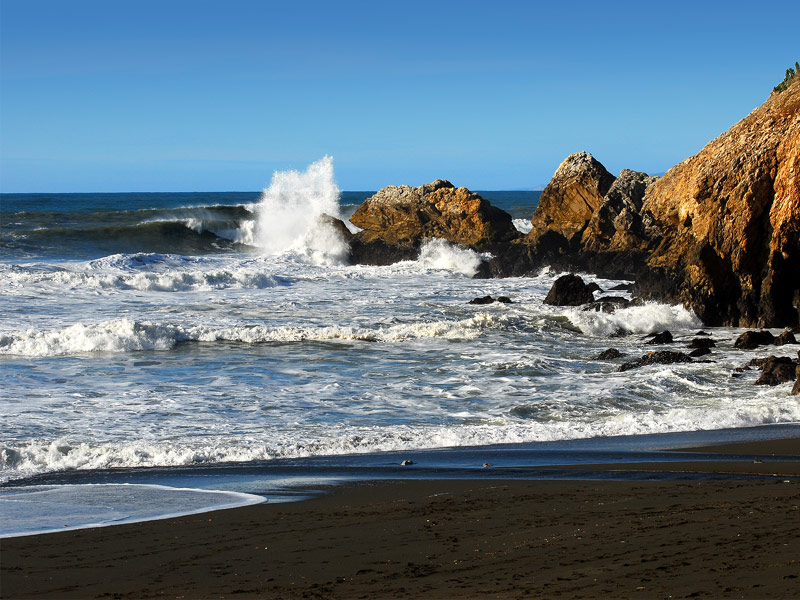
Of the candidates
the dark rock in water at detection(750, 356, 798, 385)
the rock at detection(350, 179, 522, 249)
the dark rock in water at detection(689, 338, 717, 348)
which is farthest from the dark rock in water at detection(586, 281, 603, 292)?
the dark rock in water at detection(750, 356, 798, 385)

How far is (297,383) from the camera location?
42.3 ft

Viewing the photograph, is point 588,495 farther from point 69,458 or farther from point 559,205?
point 559,205

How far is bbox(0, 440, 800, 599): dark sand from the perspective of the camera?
178 inches

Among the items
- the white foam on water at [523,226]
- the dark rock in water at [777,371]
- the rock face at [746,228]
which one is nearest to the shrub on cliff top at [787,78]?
the rock face at [746,228]

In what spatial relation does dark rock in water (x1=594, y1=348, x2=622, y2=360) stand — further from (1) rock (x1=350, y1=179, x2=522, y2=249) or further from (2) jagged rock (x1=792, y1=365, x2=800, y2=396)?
(1) rock (x1=350, y1=179, x2=522, y2=249)

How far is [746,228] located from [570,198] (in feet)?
43.5

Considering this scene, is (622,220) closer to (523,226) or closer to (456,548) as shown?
(523,226)

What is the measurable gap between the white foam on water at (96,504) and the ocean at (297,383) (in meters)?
0.04

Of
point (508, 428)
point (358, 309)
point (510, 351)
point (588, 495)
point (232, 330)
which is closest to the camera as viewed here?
point (588, 495)

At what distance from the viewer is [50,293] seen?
23203 millimetres

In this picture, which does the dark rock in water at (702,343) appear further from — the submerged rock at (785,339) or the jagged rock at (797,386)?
the jagged rock at (797,386)

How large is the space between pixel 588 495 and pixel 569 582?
7.54 feet

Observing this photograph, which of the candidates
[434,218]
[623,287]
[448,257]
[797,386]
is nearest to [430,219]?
[434,218]

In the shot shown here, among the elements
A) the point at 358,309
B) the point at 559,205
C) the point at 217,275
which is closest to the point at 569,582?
the point at 358,309
